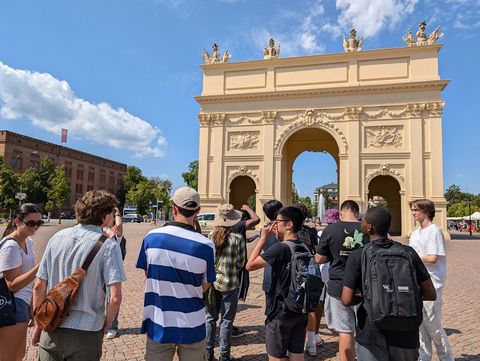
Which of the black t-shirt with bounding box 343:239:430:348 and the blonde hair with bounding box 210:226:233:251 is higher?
the blonde hair with bounding box 210:226:233:251

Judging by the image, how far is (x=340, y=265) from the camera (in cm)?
414

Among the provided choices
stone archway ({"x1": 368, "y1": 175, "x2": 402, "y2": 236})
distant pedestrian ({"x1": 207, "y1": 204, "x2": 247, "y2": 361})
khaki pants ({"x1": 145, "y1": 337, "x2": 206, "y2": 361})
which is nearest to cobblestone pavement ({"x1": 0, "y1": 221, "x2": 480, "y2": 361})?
distant pedestrian ({"x1": 207, "y1": 204, "x2": 247, "y2": 361})

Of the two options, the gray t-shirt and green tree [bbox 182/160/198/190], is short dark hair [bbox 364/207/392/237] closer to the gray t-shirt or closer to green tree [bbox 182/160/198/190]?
the gray t-shirt

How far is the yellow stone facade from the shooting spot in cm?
2703

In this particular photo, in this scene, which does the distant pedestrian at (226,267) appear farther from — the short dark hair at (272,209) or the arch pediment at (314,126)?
the arch pediment at (314,126)

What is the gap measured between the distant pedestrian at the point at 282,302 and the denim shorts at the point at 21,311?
2.15m

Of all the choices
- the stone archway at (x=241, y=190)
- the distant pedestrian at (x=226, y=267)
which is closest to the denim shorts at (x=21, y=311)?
the distant pedestrian at (x=226, y=267)

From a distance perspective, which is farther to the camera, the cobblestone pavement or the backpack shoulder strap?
the cobblestone pavement

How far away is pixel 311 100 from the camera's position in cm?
2931

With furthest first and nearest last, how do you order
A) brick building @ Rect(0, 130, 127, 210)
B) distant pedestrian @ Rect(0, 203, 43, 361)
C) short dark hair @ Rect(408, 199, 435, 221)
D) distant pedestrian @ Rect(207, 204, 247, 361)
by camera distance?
brick building @ Rect(0, 130, 127, 210) < distant pedestrian @ Rect(207, 204, 247, 361) < short dark hair @ Rect(408, 199, 435, 221) < distant pedestrian @ Rect(0, 203, 43, 361)

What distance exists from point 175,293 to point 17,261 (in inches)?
62.4

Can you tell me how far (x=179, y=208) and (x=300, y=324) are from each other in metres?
1.67

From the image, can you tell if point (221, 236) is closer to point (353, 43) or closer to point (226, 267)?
point (226, 267)

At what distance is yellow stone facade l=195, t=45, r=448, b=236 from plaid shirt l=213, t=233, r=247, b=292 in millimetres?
24123
